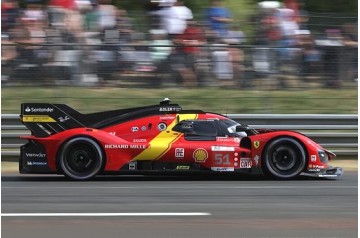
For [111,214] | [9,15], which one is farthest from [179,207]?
[9,15]

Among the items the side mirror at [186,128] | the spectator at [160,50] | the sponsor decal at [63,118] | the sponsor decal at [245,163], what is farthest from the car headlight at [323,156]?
the spectator at [160,50]

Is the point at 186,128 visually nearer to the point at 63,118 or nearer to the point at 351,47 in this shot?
the point at 63,118

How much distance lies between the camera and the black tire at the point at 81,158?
35.1 feet

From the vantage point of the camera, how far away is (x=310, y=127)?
44.2 ft

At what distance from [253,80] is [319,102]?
1.30 m

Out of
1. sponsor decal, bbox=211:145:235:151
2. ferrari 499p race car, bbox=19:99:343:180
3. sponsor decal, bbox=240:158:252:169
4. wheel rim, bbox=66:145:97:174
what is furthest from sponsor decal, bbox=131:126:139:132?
sponsor decal, bbox=240:158:252:169

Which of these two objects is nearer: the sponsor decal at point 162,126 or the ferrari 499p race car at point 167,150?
Answer: the ferrari 499p race car at point 167,150

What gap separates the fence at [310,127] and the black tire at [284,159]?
2650 millimetres

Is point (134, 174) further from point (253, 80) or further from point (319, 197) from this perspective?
point (253, 80)

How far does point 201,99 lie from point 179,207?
620 cm

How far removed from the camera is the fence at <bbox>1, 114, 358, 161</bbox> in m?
13.2

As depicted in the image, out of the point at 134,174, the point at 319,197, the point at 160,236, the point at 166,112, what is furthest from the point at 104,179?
the point at 160,236

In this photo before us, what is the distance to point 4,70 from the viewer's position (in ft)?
44.9

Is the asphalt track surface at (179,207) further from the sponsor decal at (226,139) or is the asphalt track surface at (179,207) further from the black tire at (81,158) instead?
the sponsor decal at (226,139)
